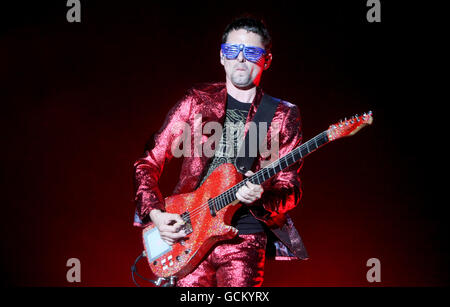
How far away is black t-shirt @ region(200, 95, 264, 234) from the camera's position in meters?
2.63

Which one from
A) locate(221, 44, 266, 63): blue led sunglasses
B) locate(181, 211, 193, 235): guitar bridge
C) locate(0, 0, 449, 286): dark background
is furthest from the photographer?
locate(0, 0, 449, 286): dark background

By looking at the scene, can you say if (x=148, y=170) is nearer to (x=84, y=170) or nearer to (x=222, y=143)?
(x=222, y=143)

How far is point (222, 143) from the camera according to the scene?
2.79 m

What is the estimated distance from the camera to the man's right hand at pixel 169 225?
104 inches

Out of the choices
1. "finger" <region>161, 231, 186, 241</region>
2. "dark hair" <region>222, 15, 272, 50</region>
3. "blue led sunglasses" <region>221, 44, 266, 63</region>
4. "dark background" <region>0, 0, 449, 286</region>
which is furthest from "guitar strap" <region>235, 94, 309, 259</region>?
"dark background" <region>0, 0, 449, 286</region>

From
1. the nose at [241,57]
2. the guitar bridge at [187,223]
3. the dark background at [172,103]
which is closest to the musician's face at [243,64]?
the nose at [241,57]

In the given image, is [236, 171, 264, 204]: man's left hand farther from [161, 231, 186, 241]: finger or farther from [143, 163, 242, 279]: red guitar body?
[161, 231, 186, 241]: finger

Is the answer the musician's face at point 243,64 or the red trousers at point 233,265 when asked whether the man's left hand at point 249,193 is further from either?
the musician's face at point 243,64

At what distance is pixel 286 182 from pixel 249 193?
0.31 metres

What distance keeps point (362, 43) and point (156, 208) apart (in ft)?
8.04

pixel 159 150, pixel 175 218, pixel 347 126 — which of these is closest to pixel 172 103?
pixel 159 150

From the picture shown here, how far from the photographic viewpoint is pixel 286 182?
264 cm

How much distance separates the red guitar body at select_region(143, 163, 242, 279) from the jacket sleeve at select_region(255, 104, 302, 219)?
0.18 meters

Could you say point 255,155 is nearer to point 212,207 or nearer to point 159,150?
point 212,207
